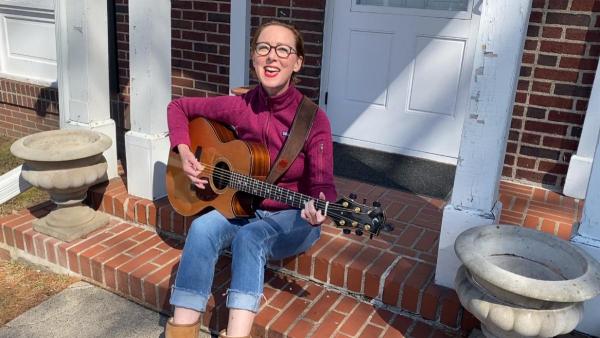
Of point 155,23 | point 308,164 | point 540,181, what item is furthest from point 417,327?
point 155,23

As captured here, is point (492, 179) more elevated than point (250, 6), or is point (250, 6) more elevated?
point (250, 6)

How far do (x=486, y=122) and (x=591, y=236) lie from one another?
0.64 m

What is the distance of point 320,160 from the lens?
232 cm

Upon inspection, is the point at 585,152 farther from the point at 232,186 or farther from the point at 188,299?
the point at 188,299

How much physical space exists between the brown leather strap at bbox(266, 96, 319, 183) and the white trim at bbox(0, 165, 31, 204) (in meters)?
1.87

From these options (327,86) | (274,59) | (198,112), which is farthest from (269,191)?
(327,86)

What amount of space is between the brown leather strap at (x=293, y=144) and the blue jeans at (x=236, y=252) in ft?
0.65

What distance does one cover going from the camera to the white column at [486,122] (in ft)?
6.81

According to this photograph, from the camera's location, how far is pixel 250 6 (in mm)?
4297

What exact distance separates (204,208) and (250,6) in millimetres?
2264

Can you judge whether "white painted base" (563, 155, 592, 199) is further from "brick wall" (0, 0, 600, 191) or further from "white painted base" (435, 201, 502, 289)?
"white painted base" (435, 201, 502, 289)

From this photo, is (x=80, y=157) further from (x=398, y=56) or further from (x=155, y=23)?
(x=398, y=56)

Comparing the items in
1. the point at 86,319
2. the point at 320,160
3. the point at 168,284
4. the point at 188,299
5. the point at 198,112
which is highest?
the point at 198,112

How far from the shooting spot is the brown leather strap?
2350 mm
